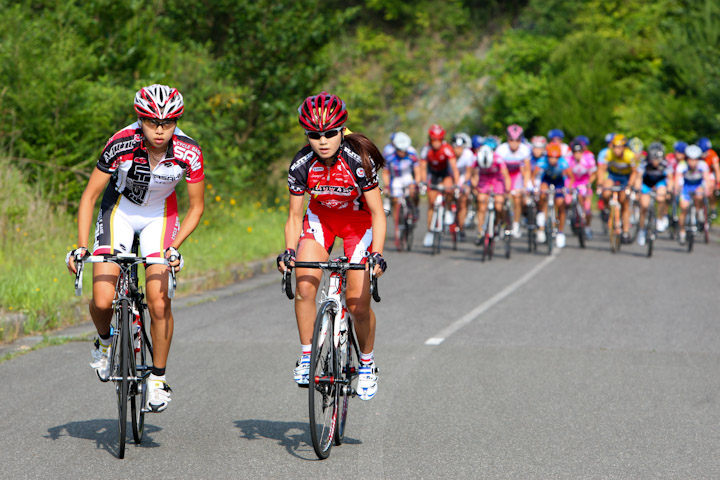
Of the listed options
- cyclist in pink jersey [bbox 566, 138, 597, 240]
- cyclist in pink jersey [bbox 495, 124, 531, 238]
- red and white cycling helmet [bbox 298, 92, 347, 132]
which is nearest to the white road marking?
cyclist in pink jersey [bbox 495, 124, 531, 238]

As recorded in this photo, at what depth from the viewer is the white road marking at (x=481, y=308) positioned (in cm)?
960

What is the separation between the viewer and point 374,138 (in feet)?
133

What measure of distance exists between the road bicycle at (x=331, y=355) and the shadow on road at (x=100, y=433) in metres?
0.99

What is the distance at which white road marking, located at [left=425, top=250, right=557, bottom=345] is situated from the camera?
9602 mm

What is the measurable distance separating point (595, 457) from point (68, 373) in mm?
4087

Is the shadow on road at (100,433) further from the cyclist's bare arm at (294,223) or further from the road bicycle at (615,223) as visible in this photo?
the road bicycle at (615,223)

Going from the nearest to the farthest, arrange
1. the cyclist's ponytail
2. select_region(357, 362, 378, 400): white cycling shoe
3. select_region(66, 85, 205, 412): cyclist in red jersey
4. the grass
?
1. select_region(66, 85, 205, 412): cyclist in red jersey
2. the cyclist's ponytail
3. select_region(357, 362, 378, 400): white cycling shoe
4. the grass

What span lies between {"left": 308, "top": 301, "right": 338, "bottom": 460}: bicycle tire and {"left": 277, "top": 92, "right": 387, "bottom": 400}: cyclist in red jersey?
120 mm

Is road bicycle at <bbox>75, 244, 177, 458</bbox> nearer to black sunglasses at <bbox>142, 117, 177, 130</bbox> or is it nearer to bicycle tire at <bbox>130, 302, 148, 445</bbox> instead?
bicycle tire at <bbox>130, 302, 148, 445</bbox>

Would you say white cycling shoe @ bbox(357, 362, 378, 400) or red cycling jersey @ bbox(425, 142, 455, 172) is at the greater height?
red cycling jersey @ bbox(425, 142, 455, 172)

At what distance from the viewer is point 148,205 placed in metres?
5.94

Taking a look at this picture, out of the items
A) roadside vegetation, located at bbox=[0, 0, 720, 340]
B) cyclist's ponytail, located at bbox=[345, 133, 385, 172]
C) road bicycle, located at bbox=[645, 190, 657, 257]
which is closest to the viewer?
cyclist's ponytail, located at bbox=[345, 133, 385, 172]

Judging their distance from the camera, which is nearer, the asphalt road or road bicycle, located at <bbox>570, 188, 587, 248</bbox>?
the asphalt road

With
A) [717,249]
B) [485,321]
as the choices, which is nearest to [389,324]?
[485,321]
